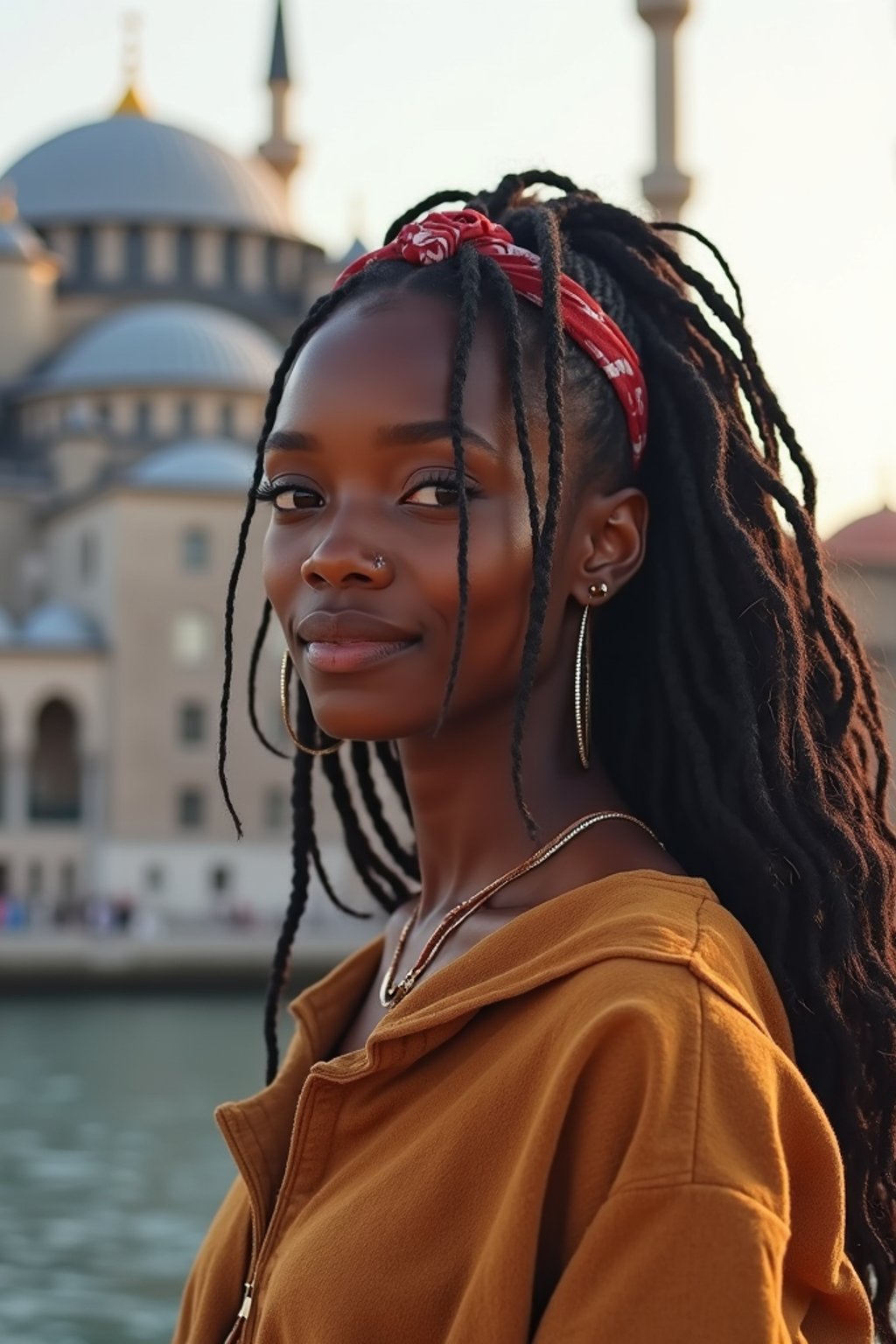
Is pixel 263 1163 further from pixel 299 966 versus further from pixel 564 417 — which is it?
pixel 299 966

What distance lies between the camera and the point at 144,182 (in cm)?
4669

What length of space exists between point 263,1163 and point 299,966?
2482 cm

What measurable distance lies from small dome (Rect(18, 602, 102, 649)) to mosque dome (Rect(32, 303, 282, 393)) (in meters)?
5.76

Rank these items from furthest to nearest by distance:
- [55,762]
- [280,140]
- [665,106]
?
1. [280,140]
2. [55,762]
3. [665,106]

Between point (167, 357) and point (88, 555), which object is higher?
point (167, 357)

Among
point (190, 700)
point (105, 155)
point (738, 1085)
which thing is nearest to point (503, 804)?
point (738, 1085)

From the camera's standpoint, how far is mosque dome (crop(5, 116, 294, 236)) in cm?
4616

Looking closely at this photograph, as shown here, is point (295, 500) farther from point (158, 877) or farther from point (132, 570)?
point (132, 570)

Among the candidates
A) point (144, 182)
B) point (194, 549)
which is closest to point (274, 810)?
point (194, 549)

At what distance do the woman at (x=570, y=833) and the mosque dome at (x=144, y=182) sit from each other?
45.4m

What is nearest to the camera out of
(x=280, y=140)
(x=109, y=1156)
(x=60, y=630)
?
(x=109, y=1156)

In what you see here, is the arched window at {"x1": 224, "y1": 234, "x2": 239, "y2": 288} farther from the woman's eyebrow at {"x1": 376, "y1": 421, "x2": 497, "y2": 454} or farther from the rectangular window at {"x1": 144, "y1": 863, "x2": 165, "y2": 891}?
the woman's eyebrow at {"x1": 376, "y1": 421, "x2": 497, "y2": 454}

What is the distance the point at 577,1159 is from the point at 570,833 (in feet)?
1.16

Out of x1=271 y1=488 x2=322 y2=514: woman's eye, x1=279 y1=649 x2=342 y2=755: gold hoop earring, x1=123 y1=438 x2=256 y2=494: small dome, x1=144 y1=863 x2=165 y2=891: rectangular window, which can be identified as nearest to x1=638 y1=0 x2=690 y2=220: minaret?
x1=123 y1=438 x2=256 y2=494: small dome
